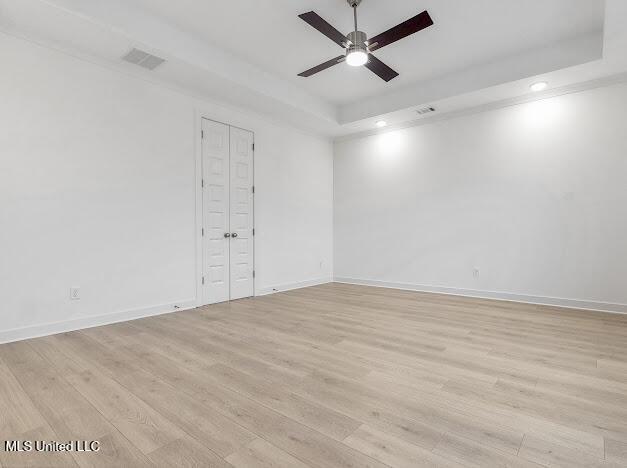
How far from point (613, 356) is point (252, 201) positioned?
181 inches

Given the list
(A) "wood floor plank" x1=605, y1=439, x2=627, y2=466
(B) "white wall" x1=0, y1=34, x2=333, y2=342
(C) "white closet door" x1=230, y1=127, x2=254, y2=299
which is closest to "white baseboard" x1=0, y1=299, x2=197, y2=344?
(B) "white wall" x1=0, y1=34, x2=333, y2=342

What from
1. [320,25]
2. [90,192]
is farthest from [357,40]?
[90,192]

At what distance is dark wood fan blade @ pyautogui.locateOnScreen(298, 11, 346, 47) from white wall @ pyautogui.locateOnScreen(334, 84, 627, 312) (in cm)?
309

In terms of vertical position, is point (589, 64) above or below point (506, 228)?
above

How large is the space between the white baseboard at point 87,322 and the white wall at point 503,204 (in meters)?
3.48

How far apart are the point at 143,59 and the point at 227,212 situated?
7.09ft

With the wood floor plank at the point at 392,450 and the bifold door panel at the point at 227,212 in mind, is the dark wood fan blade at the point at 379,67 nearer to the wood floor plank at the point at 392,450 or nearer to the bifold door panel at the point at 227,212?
the bifold door panel at the point at 227,212

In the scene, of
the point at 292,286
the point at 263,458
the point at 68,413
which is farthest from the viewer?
the point at 292,286

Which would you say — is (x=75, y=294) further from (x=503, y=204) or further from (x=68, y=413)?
(x=503, y=204)

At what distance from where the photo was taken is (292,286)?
6.09 metres

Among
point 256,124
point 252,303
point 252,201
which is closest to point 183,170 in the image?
point 252,201

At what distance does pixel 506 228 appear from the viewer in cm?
499

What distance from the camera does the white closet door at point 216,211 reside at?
4.79 meters

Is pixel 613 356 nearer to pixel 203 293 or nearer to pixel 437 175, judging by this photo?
pixel 437 175
